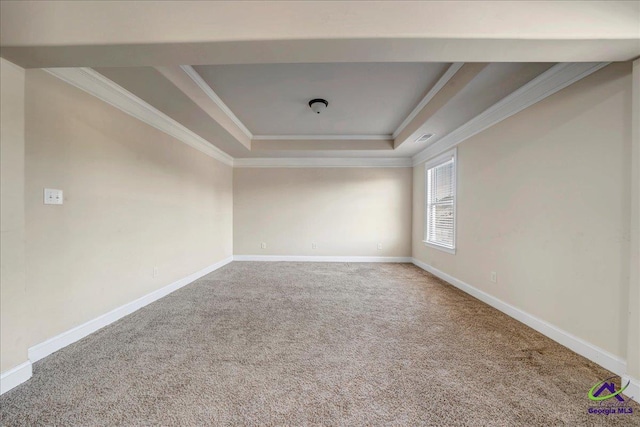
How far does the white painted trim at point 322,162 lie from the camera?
5.49m

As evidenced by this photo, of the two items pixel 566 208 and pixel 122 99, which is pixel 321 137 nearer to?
pixel 122 99

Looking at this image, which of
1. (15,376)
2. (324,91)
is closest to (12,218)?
(15,376)

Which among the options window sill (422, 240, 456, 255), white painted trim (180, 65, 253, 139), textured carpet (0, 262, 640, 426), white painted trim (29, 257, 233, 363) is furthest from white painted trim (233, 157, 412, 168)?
textured carpet (0, 262, 640, 426)

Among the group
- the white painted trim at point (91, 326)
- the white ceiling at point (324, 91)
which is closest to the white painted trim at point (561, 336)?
the white ceiling at point (324, 91)

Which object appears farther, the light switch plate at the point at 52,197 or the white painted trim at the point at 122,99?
the white painted trim at the point at 122,99

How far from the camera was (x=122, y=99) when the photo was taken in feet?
8.09

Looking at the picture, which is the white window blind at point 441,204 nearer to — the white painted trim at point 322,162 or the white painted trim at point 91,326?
the white painted trim at point 322,162

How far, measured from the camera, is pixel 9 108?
1519 mm

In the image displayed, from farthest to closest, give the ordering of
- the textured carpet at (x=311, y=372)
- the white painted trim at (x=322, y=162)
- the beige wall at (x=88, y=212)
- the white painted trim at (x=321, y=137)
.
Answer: the white painted trim at (x=322, y=162), the white painted trim at (x=321, y=137), the beige wall at (x=88, y=212), the textured carpet at (x=311, y=372)

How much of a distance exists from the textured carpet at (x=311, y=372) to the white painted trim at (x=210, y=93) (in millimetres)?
2578

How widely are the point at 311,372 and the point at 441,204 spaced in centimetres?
366

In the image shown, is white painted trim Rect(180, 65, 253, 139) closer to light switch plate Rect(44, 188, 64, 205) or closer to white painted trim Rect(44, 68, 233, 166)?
white painted trim Rect(44, 68, 233, 166)

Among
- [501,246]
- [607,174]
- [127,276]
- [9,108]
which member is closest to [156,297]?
[127,276]

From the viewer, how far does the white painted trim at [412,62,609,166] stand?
1891mm
